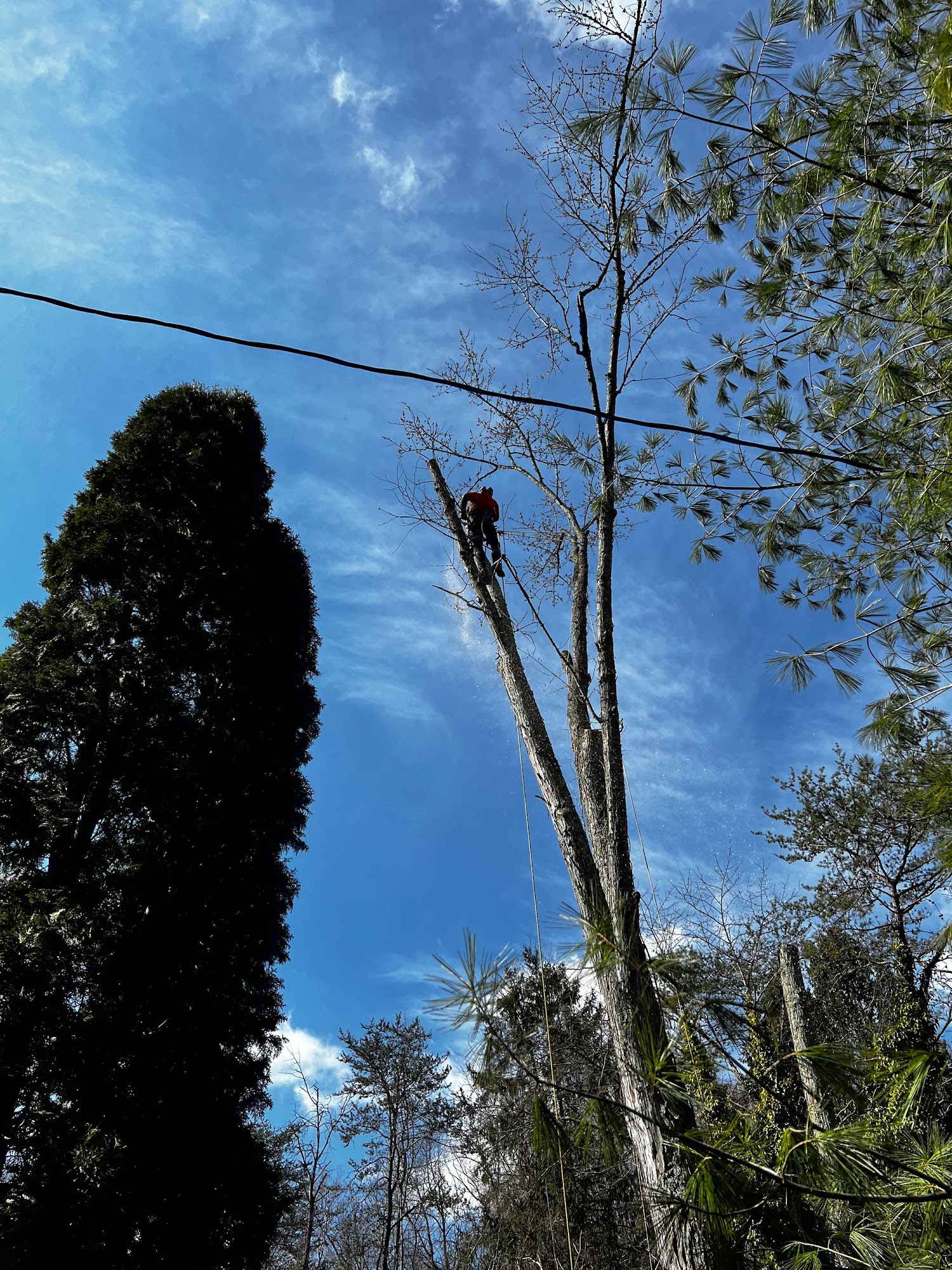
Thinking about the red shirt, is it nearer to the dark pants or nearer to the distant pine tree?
the dark pants

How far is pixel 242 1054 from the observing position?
8023 mm

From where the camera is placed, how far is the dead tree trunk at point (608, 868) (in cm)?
231

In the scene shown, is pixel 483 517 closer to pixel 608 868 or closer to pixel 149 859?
pixel 608 868

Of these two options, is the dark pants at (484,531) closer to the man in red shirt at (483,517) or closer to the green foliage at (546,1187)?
the man in red shirt at (483,517)

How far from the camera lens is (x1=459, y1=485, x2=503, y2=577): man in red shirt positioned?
5043 mm

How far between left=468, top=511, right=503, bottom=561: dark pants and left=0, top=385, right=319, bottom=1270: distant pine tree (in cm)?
478

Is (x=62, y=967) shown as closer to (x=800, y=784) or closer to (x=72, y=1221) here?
(x=72, y=1221)

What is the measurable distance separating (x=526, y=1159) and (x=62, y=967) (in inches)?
208

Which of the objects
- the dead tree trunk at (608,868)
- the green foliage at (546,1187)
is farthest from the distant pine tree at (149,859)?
the dead tree trunk at (608,868)

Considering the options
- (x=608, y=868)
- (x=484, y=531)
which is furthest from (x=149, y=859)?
(x=608, y=868)

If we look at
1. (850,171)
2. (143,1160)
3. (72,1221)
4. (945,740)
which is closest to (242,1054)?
(143,1160)

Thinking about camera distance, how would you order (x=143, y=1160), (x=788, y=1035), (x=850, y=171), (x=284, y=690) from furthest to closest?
(x=284, y=690), (x=788, y=1035), (x=143, y=1160), (x=850, y=171)

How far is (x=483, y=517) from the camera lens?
540 centimetres

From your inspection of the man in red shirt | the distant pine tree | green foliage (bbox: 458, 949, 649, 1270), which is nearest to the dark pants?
the man in red shirt
